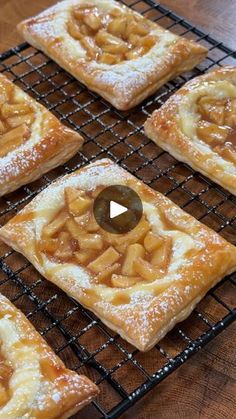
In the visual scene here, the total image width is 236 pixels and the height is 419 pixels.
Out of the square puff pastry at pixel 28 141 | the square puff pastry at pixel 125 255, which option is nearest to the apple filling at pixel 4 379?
the square puff pastry at pixel 125 255

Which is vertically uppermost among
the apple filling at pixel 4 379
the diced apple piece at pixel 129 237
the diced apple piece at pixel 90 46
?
the diced apple piece at pixel 90 46

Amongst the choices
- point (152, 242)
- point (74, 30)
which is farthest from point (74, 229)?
point (74, 30)

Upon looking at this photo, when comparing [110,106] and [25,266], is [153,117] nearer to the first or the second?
[110,106]

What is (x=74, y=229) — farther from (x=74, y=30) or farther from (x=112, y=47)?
(x=74, y=30)

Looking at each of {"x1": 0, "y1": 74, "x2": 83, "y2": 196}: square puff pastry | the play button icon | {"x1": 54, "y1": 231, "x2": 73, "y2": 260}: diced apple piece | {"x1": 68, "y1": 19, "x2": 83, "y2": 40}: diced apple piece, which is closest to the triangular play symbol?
the play button icon

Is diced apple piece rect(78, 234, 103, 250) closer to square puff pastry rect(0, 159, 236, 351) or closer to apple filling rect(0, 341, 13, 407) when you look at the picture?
square puff pastry rect(0, 159, 236, 351)

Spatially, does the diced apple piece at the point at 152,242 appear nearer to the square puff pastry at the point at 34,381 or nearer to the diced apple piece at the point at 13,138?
the square puff pastry at the point at 34,381
